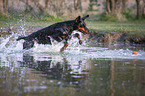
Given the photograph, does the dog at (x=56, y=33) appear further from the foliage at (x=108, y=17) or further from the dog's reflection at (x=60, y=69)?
the foliage at (x=108, y=17)

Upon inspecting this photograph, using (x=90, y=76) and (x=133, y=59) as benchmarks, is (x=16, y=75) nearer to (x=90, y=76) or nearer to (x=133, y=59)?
(x=90, y=76)

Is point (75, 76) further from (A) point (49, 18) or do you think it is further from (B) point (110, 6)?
(B) point (110, 6)

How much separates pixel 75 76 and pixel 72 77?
127 mm

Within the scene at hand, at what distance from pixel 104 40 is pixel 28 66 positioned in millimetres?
9566

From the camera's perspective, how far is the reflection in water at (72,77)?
19.5 ft

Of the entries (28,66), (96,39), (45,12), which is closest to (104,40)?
(96,39)

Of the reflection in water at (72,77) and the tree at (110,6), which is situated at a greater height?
the tree at (110,6)

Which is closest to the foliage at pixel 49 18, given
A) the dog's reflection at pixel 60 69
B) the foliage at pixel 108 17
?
the foliage at pixel 108 17

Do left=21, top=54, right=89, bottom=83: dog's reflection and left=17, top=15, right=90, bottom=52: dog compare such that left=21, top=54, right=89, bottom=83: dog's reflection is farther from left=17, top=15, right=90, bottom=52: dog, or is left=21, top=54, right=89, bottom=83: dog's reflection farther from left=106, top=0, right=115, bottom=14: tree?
left=106, top=0, right=115, bottom=14: tree

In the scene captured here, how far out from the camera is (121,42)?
17250mm

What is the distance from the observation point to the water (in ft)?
19.5

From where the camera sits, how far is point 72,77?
7203mm

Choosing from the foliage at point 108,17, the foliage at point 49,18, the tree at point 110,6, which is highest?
the tree at point 110,6

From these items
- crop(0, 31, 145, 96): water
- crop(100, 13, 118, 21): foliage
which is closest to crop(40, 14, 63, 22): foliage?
crop(100, 13, 118, 21): foliage
